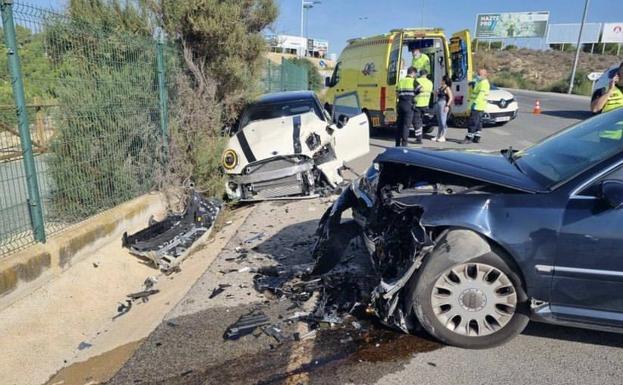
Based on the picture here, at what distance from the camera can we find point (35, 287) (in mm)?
3885

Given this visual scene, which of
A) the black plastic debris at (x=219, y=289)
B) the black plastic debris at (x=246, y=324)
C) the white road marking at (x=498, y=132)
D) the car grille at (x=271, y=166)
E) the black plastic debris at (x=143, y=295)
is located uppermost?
the car grille at (x=271, y=166)

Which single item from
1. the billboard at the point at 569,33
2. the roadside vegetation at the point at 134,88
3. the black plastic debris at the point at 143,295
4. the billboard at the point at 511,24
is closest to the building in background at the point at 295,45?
the roadside vegetation at the point at 134,88

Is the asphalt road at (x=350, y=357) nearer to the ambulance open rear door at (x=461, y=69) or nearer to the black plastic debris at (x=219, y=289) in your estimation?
the black plastic debris at (x=219, y=289)

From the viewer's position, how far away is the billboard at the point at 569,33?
51875 millimetres

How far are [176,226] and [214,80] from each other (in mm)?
2906

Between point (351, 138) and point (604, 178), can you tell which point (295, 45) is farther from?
point (604, 178)

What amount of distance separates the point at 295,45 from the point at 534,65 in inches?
1247

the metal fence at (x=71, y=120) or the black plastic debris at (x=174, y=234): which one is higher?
the metal fence at (x=71, y=120)

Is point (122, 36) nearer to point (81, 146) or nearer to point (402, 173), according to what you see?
point (81, 146)

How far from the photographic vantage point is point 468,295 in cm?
288

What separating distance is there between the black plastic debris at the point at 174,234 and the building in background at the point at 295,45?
12.6 ft

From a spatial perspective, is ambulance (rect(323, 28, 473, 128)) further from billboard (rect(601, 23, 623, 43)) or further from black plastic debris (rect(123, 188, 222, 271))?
billboard (rect(601, 23, 623, 43))

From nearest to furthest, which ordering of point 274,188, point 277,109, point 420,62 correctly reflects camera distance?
point 274,188 < point 277,109 < point 420,62

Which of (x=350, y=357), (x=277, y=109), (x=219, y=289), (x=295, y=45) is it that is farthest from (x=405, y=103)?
(x=295, y=45)
